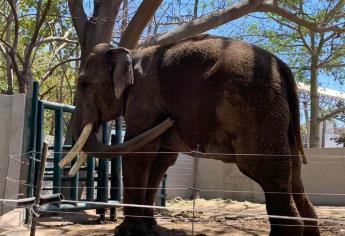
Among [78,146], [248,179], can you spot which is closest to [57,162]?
[78,146]

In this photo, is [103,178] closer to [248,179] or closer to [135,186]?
[135,186]

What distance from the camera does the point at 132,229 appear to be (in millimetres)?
6633

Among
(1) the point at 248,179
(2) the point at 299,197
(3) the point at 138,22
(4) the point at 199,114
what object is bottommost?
(2) the point at 299,197

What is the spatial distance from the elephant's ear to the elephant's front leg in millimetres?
864

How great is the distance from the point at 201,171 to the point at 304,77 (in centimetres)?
865

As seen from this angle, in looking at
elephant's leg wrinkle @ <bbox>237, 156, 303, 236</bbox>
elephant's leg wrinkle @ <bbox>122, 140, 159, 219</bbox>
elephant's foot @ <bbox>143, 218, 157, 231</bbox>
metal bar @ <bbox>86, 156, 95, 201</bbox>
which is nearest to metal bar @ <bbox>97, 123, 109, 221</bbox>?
metal bar @ <bbox>86, 156, 95, 201</bbox>

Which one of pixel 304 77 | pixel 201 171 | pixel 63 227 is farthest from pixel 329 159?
pixel 63 227

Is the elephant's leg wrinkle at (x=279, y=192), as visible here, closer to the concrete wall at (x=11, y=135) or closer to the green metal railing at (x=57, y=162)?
the green metal railing at (x=57, y=162)

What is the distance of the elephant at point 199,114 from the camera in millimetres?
5711

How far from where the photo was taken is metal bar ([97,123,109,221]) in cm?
842

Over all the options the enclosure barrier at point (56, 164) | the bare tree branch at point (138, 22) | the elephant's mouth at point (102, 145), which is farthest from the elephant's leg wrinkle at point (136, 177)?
the bare tree branch at point (138, 22)

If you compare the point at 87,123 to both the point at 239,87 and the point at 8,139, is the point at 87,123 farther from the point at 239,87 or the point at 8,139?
A: the point at 239,87

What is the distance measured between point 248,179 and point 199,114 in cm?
940

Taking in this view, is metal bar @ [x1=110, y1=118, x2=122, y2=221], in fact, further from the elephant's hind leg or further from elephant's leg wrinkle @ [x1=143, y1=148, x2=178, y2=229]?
the elephant's hind leg
